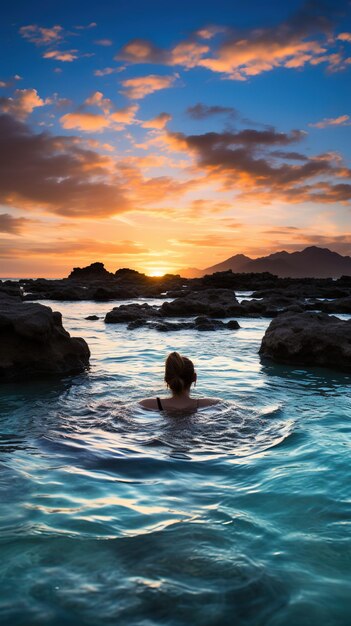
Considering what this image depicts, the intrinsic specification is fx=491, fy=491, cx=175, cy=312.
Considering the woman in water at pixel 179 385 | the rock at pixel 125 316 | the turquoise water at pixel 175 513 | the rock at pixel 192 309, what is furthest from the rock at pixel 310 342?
the rock at pixel 192 309

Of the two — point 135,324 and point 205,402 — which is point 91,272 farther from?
point 205,402

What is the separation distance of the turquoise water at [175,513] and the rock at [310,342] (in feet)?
12.2

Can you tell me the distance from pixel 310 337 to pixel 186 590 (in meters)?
10.0

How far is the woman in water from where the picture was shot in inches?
264

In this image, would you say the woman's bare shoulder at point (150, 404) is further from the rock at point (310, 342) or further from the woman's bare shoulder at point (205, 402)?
the rock at point (310, 342)

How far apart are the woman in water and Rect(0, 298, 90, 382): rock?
14.7ft

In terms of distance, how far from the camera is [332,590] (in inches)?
125

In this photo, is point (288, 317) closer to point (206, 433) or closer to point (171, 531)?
point (206, 433)

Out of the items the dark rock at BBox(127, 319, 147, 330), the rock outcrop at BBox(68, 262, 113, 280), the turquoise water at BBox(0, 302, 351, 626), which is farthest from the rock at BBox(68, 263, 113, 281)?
the turquoise water at BBox(0, 302, 351, 626)

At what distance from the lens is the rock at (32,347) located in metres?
10.7

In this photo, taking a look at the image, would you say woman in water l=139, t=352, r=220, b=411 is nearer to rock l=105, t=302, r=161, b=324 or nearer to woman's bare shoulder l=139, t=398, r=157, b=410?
woman's bare shoulder l=139, t=398, r=157, b=410

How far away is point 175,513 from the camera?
415cm

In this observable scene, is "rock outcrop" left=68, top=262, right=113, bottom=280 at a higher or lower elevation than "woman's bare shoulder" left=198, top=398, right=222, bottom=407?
higher

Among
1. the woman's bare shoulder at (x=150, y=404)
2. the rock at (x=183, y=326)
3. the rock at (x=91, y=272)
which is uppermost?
the rock at (x=91, y=272)
